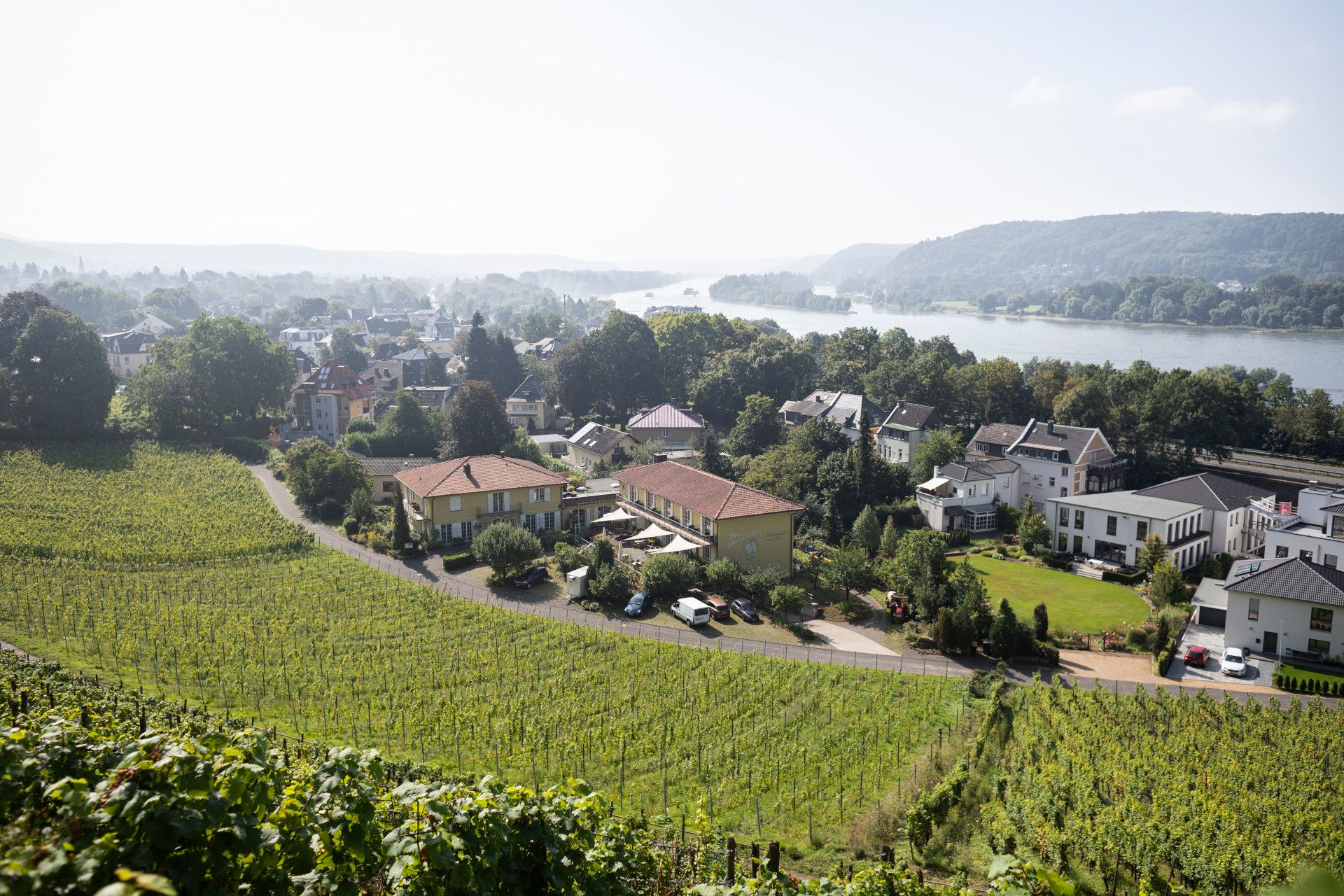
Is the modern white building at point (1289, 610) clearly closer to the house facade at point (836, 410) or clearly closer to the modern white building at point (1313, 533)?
the modern white building at point (1313, 533)

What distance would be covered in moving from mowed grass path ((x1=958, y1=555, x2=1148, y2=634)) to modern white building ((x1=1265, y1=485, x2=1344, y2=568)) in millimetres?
5434

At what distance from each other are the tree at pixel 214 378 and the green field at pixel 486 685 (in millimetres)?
21132

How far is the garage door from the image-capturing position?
29.5 m

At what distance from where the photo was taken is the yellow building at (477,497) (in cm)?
3612

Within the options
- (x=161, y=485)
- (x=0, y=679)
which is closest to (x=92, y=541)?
(x=161, y=485)

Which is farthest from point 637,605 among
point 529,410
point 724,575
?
point 529,410

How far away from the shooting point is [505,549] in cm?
3092

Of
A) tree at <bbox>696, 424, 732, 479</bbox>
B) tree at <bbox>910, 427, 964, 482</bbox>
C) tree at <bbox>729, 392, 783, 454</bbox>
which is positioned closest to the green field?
tree at <bbox>696, 424, 732, 479</bbox>

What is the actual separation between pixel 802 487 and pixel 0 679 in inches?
1278

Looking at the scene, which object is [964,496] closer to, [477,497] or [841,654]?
[841,654]

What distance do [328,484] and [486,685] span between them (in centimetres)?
2314

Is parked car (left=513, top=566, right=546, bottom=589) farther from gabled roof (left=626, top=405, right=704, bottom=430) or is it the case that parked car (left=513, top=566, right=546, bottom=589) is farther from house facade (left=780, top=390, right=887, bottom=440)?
house facade (left=780, top=390, right=887, bottom=440)

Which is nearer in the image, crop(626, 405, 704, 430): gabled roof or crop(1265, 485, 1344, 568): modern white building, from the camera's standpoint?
crop(1265, 485, 1344, 568): modern white building

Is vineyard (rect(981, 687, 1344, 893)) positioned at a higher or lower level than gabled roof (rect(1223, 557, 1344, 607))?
lower
